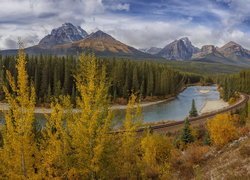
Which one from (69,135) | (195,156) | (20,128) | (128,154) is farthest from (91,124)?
(195,156)

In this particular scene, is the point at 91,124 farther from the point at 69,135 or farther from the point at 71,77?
the point at 71,77

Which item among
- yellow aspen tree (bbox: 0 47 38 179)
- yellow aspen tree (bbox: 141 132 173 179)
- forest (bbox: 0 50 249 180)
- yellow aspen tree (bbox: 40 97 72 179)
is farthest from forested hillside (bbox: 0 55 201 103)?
yellow aspen tree (bbox: 0 47 38 179)

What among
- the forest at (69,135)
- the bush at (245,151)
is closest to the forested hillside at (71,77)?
the bush at (245,151)

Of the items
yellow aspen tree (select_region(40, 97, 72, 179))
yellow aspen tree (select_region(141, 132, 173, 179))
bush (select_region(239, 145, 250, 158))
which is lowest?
yellow aspen tree (select_region(141, 132, 173, 179))

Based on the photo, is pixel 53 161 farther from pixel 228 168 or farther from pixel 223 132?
pixel 223 132

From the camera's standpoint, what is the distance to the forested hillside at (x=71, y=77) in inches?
4208

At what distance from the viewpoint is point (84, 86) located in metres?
18.6

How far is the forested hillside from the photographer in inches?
4208

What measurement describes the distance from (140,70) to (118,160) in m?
112

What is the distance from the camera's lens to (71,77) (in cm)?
11412

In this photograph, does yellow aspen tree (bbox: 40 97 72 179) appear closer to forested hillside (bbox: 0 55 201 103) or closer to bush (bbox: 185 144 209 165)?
bush (bbox: 185 144 209 165)

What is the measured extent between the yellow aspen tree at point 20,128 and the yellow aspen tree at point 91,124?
2.28m

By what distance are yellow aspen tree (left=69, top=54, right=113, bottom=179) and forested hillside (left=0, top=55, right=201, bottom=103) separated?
76232 millimetres

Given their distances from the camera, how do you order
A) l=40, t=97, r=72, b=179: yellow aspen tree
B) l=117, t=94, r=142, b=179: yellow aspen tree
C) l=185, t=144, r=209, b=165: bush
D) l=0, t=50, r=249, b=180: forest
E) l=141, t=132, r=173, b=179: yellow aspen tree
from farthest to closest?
1. l=185, t=144, r=209, b=165: bush
2. l=141, t=132, r=173, b=179: yellow aspen tree
3. l=117, t=94, r=142, b=179: yellow aspen tree
4. l=40, t=97, r=72, b=179: yellow aspen tree
5. l=0, t=50, r=249, b=180: forest
